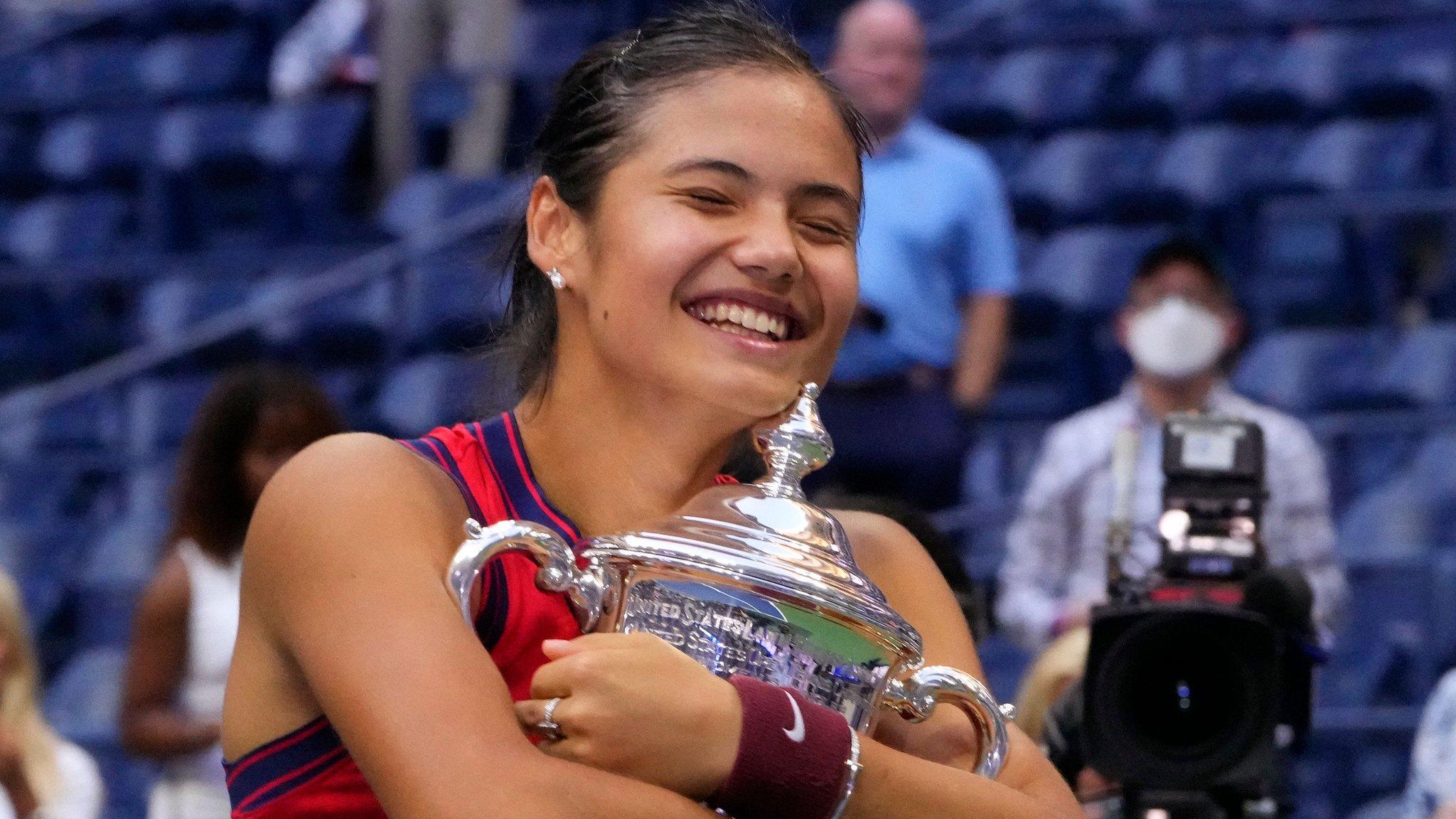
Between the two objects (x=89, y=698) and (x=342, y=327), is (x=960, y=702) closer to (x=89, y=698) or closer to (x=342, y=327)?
(x=89, y=698)

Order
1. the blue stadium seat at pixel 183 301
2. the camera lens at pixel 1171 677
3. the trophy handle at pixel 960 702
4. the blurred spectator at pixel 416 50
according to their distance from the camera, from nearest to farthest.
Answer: the trophy handle at pixel 960 702, the camera lens at pixel 1171 677, the blue stadium seat at pixel 183 301, the blurred spectator at pixel 416 50

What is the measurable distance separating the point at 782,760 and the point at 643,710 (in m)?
0.09

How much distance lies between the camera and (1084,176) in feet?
19.0

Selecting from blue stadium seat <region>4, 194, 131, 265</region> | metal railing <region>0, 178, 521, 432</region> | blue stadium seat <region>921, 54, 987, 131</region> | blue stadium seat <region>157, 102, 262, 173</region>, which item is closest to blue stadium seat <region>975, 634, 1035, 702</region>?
metal railing <region>0, 178, 521, 432</region>

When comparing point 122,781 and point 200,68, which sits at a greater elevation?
point 200,68

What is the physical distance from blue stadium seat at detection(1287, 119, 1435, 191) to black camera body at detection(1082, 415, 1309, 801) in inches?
128

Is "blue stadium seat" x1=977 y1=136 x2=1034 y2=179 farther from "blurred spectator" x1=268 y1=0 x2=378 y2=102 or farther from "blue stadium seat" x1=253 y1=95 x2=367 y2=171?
"blurred spectator" x1=268 y1=0 x2=378 y2=102

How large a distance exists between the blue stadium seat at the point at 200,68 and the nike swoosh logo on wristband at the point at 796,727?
250 inches

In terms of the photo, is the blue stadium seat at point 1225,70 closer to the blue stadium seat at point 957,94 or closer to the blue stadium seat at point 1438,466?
the blue stadium seat at point 957,94

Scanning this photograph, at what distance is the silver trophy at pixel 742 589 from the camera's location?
1.26m

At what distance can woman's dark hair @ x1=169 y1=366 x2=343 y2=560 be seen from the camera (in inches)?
144

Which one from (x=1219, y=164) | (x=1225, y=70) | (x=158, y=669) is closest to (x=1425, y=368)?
(x=1219, y=164)

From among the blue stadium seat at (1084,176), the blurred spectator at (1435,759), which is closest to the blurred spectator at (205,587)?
the blurred spectator at (1435,759)

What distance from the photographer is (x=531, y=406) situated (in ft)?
5.12
